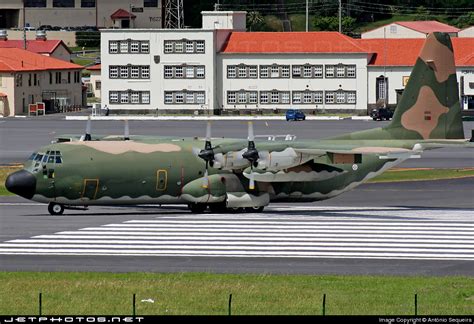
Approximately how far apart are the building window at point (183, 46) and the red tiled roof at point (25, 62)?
1560cm

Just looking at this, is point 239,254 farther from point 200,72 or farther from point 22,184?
point 200,72

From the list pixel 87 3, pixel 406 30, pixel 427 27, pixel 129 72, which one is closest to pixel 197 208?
pixel 129 72

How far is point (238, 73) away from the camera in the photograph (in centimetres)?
13250

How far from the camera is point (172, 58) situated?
131250 mm

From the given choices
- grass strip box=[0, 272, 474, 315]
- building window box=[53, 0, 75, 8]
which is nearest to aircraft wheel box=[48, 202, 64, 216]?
grass strip box=[0, 272, 474, 315]

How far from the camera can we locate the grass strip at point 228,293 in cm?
2989

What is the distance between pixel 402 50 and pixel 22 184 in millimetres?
89656

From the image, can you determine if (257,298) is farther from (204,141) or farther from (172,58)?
(172,58)

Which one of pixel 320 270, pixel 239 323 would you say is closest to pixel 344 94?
pixel 320 270

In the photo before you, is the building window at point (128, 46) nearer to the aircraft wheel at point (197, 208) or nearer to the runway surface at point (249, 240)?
the runway surface at point (249, 240)

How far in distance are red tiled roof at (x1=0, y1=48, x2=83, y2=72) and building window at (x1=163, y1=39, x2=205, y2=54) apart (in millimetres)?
15604

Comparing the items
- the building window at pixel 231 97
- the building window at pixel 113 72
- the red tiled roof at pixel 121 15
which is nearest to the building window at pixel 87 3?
the red tiled roof at pixel 121 15

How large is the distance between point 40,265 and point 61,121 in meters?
83.5

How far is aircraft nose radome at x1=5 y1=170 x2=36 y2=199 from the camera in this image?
48.1 m
